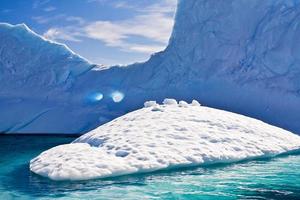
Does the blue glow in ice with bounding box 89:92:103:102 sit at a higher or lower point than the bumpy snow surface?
higher

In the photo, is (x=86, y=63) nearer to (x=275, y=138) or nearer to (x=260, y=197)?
(x=275, y=138)

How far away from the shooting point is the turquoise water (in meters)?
7.78

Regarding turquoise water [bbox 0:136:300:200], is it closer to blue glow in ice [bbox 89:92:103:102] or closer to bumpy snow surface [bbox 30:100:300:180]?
bumpy snow surface [bbox 30:100:300:180]

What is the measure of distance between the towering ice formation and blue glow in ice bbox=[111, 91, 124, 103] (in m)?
0.09

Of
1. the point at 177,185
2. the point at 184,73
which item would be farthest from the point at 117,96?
the point at 177,185

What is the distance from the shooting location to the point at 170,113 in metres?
14.2

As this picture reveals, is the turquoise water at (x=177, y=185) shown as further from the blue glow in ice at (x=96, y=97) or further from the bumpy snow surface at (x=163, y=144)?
the blue glow in ice at (x=96, y=97)

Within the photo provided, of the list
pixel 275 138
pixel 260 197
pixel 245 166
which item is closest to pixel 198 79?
pixel 275 138

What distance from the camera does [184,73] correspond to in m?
32.4

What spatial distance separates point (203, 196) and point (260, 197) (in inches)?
41.0

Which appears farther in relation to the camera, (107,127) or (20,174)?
(107,127)

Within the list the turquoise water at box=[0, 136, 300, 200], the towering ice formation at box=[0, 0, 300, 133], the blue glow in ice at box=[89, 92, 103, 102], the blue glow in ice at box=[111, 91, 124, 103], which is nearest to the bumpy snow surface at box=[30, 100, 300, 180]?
the turquoise water at box=[0, 136, 300, 200]

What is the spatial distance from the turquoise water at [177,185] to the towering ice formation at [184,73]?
707 inches

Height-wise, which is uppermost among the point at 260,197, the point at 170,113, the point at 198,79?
the point at 198,79
